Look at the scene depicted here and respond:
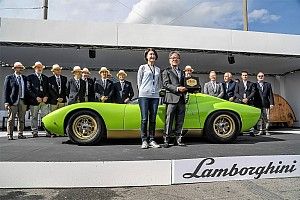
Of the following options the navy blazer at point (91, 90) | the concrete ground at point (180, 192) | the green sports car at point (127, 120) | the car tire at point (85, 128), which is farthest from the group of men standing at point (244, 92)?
the concrete ground at point (180, 192)

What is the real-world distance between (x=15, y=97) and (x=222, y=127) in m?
3.87

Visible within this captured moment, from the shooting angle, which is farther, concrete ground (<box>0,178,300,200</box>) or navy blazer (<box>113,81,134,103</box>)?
Answer: navy blazer (<box>113,81,134,103</box>)

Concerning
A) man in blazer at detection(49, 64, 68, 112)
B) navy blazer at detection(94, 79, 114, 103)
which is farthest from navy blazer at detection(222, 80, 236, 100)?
man in blazer at detection(49, 64, 68, 112)

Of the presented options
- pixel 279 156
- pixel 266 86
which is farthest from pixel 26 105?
pixel 266 86

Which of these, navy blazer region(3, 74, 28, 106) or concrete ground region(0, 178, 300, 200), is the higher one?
navy blazer region(3, 74, 28, 106)

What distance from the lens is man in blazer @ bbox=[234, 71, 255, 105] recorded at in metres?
6.06

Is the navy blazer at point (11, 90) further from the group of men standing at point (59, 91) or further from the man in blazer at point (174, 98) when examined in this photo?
the man in blazer at point (174, 98)

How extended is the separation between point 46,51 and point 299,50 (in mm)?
7894

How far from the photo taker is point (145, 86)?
3951 millimetres

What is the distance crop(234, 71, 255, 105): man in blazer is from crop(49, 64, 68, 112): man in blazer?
3.73m

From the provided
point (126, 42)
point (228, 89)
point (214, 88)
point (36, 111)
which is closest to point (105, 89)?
point (36, 111)

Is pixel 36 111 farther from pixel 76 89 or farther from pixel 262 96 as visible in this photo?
pixel 262 96

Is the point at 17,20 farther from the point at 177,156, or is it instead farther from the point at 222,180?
the point at 222,180

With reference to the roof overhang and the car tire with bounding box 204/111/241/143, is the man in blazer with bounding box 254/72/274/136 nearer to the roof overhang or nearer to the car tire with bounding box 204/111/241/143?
the car tire with bounding box 204/111/241/143
